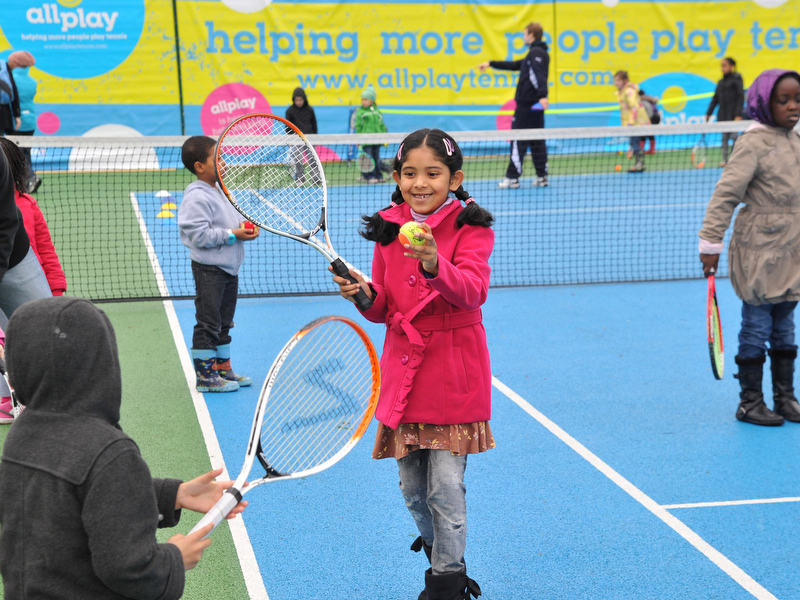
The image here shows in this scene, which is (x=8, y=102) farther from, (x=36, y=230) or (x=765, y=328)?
(x=765, y=328)

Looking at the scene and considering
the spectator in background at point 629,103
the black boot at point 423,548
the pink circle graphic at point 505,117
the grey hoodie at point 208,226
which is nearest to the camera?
the black boot at point 423,548

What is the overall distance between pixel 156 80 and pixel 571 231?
32.0 feet

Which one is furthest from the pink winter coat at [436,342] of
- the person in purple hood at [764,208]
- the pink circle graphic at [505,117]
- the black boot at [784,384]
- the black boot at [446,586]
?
the pink circle graphic at [505,117]

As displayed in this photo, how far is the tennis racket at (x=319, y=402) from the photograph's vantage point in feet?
8.84

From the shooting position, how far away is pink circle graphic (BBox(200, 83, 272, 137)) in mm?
17312

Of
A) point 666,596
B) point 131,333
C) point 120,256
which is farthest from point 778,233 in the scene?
point 120,256

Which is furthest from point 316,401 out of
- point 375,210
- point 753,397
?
point 375,210

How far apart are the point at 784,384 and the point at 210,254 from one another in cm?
365

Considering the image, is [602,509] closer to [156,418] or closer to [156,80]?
[156,418]

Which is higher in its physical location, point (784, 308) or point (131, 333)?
point (784, 308)

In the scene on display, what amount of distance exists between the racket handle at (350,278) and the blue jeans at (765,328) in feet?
10.2

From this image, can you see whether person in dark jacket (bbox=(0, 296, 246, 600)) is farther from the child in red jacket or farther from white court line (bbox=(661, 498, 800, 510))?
the child in red jacket

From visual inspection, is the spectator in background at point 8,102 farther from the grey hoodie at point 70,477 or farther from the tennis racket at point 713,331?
the grey hoodie at point 70,477

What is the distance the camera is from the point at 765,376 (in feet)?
19.5
